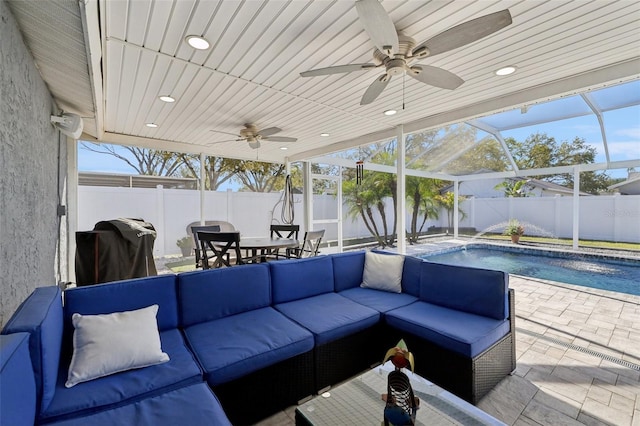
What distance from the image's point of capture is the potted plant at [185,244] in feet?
19.1

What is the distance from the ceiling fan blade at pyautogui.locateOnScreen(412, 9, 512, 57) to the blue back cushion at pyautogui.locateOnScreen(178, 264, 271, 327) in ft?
6.84

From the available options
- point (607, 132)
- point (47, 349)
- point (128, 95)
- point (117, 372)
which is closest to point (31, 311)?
point (47, 349)

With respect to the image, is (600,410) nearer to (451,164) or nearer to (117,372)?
(117,372)

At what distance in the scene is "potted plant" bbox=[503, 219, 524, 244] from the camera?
595 centimetres

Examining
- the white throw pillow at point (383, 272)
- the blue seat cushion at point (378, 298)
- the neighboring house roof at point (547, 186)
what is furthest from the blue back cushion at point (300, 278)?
the neighboring house roof at point (547, 186)

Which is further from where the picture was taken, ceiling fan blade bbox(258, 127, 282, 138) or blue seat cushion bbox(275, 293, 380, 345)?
ceiling fan blade bbox(258, 127, 282, 138)

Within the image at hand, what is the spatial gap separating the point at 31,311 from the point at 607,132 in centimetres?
725

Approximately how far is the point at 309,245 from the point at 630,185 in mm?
5179

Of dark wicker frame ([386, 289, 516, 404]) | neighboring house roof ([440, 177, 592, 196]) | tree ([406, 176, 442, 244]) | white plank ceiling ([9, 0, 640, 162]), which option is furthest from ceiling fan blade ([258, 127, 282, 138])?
neighboring house roof ([440, 177, 592, 196])

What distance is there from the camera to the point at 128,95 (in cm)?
316

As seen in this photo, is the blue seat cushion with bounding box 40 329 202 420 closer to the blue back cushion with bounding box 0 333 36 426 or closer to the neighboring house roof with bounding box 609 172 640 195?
the blue back cushion with bounding box 0 333 36 426

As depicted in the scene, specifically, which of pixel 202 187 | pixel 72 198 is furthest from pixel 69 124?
pixel 202 187

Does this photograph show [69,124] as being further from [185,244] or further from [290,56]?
[185,244]

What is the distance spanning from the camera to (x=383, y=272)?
9.74ft
